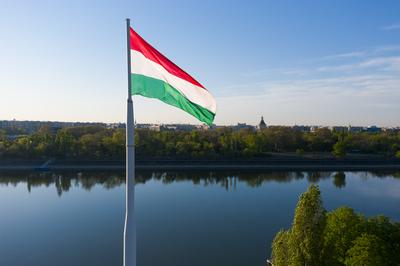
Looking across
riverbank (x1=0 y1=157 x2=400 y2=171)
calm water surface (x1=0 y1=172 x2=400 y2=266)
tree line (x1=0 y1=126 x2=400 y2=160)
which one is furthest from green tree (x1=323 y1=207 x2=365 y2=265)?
tree line (x1=0 y1=126 x2=400 y2=160)

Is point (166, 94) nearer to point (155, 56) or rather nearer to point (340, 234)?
point (155, 56)

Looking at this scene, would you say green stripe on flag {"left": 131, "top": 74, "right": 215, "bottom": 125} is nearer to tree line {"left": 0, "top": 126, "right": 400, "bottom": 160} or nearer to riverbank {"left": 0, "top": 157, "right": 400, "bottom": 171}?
riverbank {"left": 0, "top": 157, "right": 400, "bottom": 171}

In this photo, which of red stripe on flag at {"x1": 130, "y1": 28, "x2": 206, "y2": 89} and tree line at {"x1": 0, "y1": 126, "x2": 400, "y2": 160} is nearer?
red stripe on flag at {"x1": 130, "y1": 28, "x2": 206, "y2": 89}

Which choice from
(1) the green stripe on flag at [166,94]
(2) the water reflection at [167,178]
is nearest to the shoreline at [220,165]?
(2) the water reflection at [167,178]

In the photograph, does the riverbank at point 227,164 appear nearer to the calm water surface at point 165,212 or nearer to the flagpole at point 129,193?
the calm water surface at point 165,212

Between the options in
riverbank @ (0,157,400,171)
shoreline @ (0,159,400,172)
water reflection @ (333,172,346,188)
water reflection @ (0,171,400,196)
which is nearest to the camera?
water reflection @ (0,171,400,196)

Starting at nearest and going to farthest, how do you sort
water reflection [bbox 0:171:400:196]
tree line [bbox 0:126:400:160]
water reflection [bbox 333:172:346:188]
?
water reflection [bbox 0:171:400:196] → water reflection [bbox 333:172:346:188] → tree line [bbox 0:126:400:160]

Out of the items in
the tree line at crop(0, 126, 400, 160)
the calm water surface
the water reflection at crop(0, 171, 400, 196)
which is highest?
the tree line at crop(0, 126, 400, 160)
